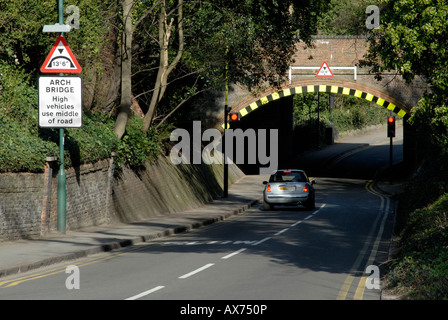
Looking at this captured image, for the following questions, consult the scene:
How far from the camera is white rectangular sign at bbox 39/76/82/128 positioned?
18906 mm

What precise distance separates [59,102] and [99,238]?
3589 millimetres

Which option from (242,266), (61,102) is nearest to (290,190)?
(61,102)

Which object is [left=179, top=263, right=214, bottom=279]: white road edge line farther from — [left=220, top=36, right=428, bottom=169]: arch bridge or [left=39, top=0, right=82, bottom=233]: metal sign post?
[left=220, top=36, right=428, bottom=169]: arch bridge

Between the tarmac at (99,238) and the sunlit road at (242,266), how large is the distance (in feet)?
1.23

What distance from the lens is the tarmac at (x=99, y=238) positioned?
1463cm

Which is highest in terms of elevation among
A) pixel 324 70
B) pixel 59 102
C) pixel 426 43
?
pixel 324 70

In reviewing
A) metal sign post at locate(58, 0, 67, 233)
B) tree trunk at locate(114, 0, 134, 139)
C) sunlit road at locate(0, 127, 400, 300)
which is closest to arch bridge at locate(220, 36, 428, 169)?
sunlit road at locate(0, 127, 400, 300)

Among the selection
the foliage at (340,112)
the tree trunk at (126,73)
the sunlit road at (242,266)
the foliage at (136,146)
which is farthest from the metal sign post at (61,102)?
the foliage at (340,112)

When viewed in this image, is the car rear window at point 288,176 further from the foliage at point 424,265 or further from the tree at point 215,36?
the foliage at point 424,265

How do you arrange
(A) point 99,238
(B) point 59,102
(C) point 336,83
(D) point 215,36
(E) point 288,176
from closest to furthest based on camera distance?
1. (A) point 99,238
2. (B) point 59,102
3. (D) point 215,36
4. (E) point 288,176
5. (C) point 336,83

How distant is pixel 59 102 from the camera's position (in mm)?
19094

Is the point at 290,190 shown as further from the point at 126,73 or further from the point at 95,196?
the point at 95,196
